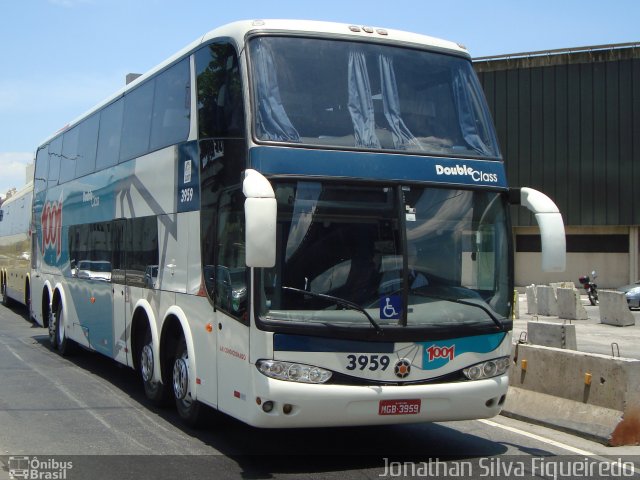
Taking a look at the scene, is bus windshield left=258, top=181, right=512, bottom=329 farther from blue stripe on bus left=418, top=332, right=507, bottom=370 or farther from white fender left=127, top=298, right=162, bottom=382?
white fender left=127, top=298, right=162, bottom=382

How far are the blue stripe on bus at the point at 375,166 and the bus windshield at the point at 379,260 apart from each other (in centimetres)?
12

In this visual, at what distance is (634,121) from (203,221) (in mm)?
36861

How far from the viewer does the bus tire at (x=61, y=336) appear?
51.6ft

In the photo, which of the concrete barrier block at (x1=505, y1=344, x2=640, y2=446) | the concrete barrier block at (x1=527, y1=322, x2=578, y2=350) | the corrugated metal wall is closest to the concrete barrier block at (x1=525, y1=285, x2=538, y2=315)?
the corrugated metal wall

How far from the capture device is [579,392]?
952cm

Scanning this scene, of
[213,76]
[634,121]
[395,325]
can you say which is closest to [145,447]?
[395,325]

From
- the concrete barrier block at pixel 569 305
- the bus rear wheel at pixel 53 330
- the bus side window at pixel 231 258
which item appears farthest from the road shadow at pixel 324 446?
the concrete barrier block at pixel 569 305

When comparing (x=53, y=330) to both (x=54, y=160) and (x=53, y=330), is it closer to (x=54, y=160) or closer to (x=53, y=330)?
(x=53, y=330)

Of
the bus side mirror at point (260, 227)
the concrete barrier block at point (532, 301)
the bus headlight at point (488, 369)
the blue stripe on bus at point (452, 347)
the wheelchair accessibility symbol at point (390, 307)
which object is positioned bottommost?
the concrete barrier block at point (532, 301)

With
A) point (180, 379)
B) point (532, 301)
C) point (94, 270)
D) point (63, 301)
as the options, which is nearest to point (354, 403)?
point (180, 379)

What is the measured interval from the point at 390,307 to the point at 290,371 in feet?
3.51

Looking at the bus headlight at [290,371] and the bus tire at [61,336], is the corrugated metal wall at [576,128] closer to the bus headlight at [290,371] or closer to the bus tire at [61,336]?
the bus tire at [61,336]

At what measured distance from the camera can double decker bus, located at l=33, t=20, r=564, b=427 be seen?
731 cm

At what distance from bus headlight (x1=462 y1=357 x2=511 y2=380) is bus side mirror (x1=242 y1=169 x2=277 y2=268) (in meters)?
2.36
